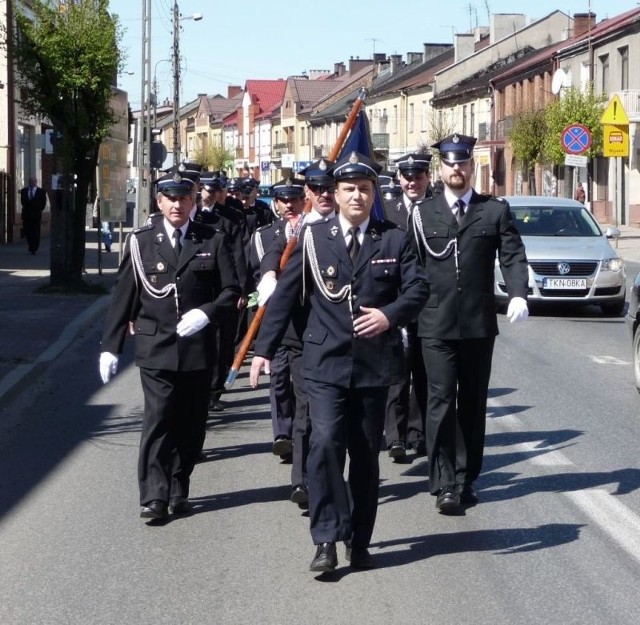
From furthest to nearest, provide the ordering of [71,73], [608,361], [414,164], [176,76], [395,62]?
[395,62], [176,76], [71,73], [608,361], [414,164]

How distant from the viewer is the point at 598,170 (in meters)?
55.2

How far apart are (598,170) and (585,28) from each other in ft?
43.9

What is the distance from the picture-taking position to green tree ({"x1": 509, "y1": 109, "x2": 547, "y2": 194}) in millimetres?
55469

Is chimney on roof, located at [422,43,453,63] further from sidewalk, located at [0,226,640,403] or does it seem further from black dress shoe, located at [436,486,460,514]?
black dress shoe, located at [436,486,460,514]

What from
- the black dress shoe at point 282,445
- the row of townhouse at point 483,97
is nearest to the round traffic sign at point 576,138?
the row of townhouse at point 483,97

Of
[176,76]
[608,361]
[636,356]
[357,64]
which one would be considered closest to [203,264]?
[636,356]

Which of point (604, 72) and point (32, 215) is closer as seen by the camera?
point (32, 215)

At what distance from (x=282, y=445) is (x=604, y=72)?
51360 millimetres

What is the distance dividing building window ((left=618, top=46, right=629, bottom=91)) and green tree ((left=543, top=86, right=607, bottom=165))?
12.5 ft

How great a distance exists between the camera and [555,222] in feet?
66.2

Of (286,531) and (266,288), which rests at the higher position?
(266,288)

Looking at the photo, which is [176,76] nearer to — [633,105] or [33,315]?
[633,105]

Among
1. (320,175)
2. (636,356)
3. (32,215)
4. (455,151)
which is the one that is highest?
(32,215)

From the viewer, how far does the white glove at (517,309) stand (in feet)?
24.1
